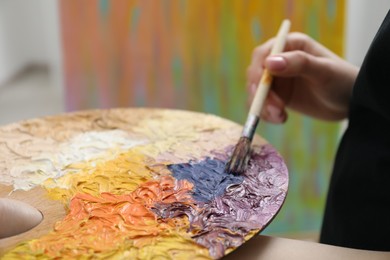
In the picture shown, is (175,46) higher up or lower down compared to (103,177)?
higher up

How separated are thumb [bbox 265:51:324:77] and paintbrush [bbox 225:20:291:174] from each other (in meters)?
0.01

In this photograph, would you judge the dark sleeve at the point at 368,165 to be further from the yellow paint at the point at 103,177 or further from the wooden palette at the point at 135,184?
the yellow paint at the point at 103,177

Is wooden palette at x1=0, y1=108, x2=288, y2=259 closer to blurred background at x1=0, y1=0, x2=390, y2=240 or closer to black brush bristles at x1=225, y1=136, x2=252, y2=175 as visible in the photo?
black brush bristles at x1=225, y1=136, x2=252, y2=175

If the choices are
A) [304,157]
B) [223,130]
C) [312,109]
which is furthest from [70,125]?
[304,157]

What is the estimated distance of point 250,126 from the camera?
1.88ft

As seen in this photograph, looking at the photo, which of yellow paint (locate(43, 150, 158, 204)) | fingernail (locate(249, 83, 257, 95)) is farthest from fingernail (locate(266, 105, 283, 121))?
yellow paint (locate(43, 150, 158, 204))

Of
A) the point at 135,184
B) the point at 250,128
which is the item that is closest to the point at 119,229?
the point at 135,184

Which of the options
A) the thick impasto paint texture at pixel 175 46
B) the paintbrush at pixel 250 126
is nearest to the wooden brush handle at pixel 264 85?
the paintbrush at pixel 250 126

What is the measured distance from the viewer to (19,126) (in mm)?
610

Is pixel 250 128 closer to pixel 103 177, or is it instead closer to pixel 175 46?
pixel 103 177

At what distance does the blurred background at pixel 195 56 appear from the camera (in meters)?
1.05

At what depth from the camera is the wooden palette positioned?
387mm

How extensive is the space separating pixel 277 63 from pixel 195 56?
47 centimetres

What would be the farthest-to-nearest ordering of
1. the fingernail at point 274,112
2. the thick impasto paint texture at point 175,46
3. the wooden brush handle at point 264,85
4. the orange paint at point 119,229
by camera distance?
the thick impasto paint texture at point 175,46 < the fingernail at point 274,112 < the wooden brush handle at point 264,85 < the orange paint at point 119,229
